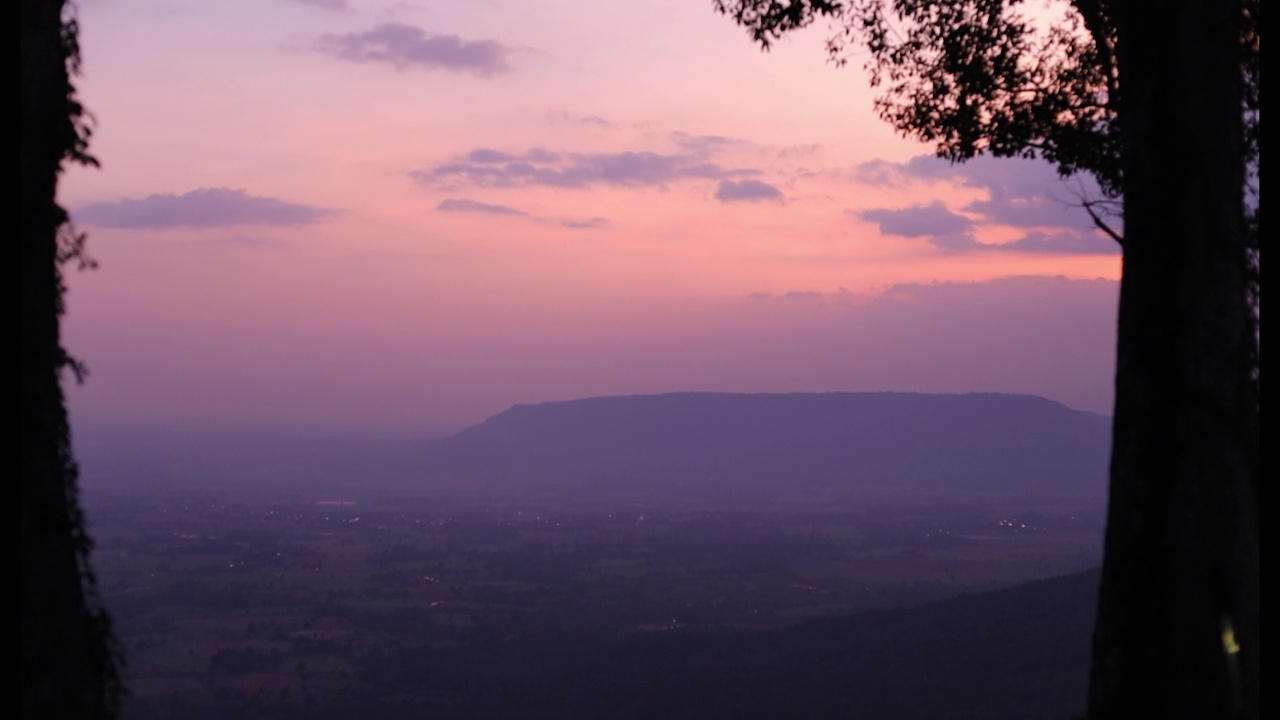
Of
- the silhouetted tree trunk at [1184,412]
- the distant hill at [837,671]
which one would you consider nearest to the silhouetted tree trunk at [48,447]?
the silhouetted tree trunk at [1184,412]

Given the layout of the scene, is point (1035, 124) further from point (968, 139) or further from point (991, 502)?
point (991, 502)

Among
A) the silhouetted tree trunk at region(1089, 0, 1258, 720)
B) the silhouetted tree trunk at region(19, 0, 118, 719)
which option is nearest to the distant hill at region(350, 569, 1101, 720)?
the silhouetted tree trunk at region(1089, 0, 1258, 720)

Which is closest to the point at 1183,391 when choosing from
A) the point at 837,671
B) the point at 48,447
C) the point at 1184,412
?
the point at 1184,412

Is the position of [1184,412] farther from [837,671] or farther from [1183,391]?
[837,671]

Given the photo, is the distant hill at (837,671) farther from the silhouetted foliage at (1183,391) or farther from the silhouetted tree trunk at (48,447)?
the silhouetted tree trunk at (48,447)

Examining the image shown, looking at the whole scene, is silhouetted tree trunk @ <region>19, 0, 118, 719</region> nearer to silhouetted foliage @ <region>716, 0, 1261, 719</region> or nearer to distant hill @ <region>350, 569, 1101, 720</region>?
silhouetted foliage @ <region>716, 0, 1261, 719</region>

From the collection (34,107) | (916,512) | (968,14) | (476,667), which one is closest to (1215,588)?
(34,107)
